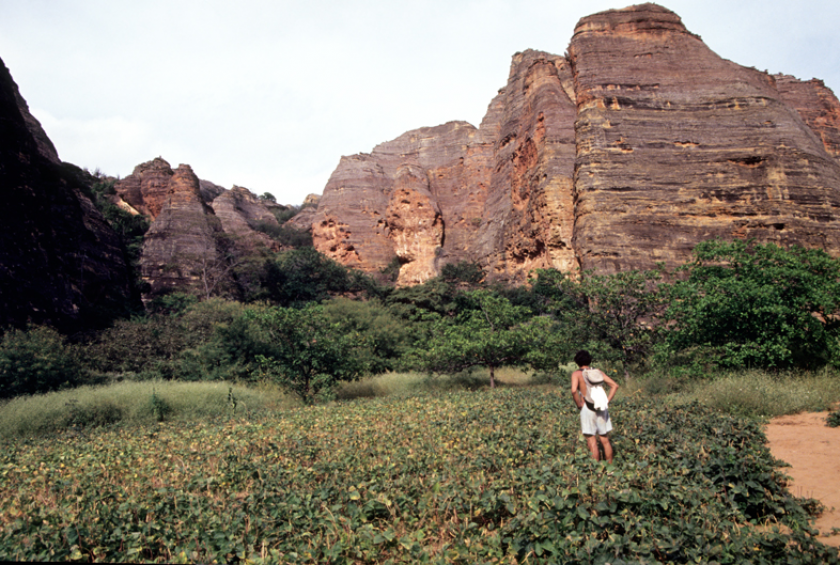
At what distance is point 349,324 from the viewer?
23859 mm

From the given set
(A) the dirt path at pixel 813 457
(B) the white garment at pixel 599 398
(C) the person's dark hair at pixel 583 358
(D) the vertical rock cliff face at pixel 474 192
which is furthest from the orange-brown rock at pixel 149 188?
(A) the dirt path at pixel 813 457

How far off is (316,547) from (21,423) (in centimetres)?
1099

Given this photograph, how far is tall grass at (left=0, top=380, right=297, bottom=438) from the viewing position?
11078mm

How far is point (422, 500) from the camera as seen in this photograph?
435 cm

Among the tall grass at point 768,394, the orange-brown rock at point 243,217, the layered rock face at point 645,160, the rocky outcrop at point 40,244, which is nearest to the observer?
the tall grass at point 768,394

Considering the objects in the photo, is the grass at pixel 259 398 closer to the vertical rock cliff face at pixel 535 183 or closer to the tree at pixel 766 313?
the tree at pixel 766 313

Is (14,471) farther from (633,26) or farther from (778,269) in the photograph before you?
(633,26)

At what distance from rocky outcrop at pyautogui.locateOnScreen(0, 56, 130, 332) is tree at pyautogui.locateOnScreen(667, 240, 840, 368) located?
20804 millimetres

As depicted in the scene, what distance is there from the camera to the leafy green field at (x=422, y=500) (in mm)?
3465

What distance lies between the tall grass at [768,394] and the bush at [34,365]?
16.3 meters

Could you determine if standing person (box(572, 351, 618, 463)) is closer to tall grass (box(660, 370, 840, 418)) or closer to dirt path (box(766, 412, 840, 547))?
dirt path (box(766, 412, 840, 547))

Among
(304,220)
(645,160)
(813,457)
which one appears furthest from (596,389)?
(304,220)

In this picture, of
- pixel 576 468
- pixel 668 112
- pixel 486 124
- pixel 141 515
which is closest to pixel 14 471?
pixel 141 515

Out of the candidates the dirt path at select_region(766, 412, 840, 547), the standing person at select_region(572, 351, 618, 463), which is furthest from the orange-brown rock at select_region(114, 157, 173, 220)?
the dirt path at select_region(766, 412, 840, 547)
